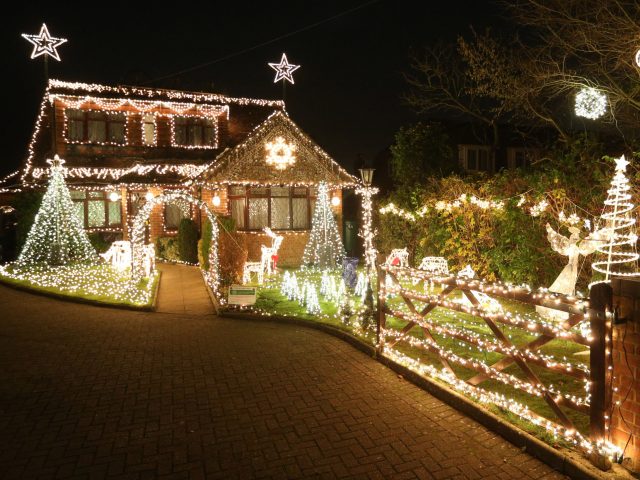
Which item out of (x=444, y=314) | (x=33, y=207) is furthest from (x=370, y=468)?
(x=33, y=207)

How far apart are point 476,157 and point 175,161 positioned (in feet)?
55.2

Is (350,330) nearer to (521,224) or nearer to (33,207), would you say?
(521,224)

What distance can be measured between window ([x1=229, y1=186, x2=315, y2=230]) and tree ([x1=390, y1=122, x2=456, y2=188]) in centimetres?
389

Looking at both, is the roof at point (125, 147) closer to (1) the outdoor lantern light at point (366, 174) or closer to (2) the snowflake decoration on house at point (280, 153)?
(2) the snowflake decoration on house at point (280, 153)

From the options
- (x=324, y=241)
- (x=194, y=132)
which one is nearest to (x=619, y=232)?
(x=324, y=241)

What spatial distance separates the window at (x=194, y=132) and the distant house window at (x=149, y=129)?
0.90m

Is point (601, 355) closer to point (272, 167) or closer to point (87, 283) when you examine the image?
point (87, 283)

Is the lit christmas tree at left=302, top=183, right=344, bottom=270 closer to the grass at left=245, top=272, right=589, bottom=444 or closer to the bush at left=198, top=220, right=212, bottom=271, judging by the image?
the bush at left=198, top=220, right=212, bottom=271

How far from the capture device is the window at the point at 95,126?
19.2 m

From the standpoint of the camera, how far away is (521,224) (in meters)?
9.94

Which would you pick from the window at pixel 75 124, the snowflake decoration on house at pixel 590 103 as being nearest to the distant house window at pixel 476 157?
the snowflake decoration on house at pixel 590 103

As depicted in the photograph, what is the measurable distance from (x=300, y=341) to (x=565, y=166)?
20.0ft

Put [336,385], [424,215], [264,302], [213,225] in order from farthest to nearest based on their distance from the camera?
[424,215], [213,225], [264,302], [336,385]

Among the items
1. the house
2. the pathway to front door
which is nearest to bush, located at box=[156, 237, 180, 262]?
the house
